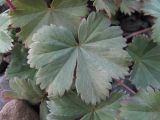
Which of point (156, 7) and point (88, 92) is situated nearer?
point (88, 92)

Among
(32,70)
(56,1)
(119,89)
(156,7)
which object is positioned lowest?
(119,89)

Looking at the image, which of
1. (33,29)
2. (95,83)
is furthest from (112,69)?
(33,29)

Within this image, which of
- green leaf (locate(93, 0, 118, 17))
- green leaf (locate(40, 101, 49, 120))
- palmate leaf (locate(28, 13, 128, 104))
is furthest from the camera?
green leaf (locate(40, 101, 49, 120))

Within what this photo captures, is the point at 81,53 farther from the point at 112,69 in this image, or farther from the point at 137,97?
the point at 137,97

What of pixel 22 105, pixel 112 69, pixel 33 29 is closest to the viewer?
pixel 112 69

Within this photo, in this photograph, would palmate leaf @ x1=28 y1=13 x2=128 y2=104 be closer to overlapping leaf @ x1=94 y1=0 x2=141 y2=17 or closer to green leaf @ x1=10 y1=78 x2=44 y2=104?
overlapping leaf @ x1=94 y1=0 x2=141 y2=17

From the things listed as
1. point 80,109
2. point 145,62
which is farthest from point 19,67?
point 145,62

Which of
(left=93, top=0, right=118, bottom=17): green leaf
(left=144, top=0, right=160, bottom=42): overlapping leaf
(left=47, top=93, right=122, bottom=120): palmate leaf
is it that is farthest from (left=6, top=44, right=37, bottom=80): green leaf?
(left=144, top=0, right=160, bottom=42): overlapping leaf

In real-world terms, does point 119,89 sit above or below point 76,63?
below
